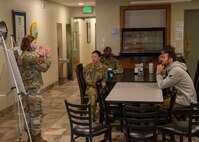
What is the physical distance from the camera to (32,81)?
4035 millimetres

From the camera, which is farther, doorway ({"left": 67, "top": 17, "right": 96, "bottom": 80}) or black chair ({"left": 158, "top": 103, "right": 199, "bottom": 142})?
doorway ({"left": 67, "top": 17, "right": 96, "bottom": 80})

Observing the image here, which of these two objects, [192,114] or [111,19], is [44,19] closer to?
[111,19]

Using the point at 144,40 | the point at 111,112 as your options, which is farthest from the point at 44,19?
the point at 111,112

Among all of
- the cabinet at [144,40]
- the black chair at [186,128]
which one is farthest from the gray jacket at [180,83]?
the cabinet at [144,40]

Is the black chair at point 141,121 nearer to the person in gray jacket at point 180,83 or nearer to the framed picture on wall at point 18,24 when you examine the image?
the person in gray jacket at point 180,83

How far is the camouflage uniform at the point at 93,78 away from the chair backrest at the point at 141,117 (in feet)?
6.36

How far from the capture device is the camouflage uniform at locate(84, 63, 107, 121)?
16.5ft

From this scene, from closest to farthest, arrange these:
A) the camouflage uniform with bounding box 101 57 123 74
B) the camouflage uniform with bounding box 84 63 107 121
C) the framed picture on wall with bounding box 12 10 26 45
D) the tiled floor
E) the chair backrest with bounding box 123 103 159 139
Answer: the chair backrest with bounding box 123 103 159 139 < the tiled floor < the camouflage uniform with bounding box 84 63 107 121 < the camouflage uniform with bounding box 101 57 123 74 < the framed picture on wall with bounding box 12 10 26 45

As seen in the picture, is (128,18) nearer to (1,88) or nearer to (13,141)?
(1,88)

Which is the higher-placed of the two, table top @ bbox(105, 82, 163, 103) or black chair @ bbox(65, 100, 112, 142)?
table top @ bbox(105, 82, 163, 103)

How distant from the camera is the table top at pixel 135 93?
3.30m

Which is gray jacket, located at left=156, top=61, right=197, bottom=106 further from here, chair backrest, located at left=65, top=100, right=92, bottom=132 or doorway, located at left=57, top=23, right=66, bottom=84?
doorway, located at left=57, top=23, right=66, bottom=84

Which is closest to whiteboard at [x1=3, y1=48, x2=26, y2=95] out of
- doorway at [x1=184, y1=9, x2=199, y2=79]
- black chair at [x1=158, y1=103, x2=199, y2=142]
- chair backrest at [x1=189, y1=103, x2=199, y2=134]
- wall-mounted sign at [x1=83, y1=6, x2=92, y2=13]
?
black chair at [x1=158, y1=103, x2=199, y2=142]

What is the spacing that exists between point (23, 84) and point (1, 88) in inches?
75.9
